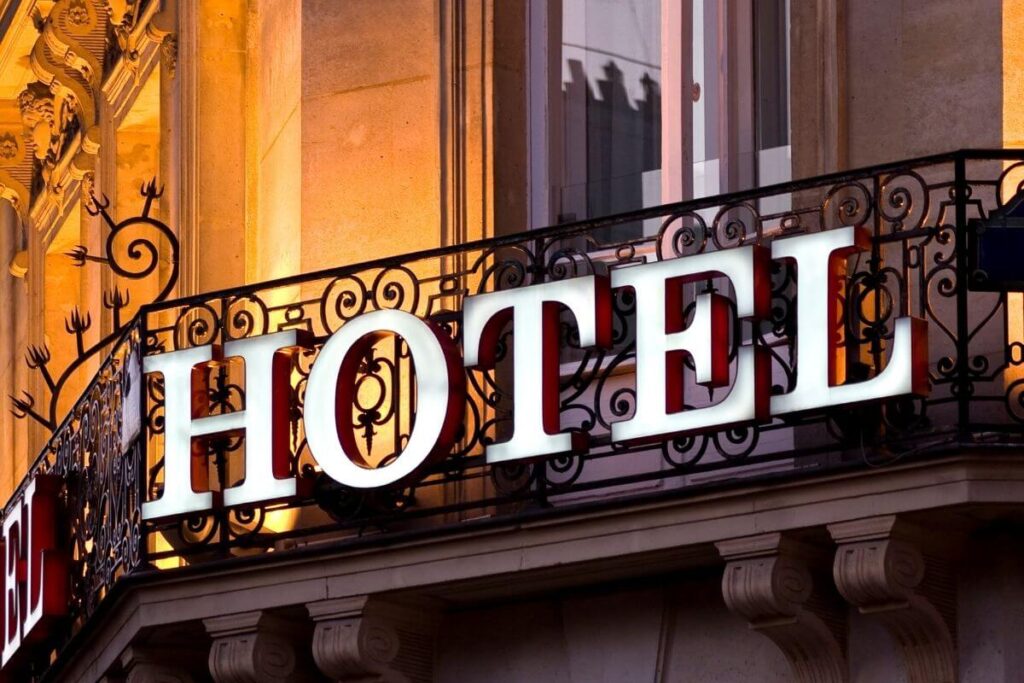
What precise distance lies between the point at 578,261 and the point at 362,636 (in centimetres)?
179

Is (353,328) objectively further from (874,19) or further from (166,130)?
(166,130)

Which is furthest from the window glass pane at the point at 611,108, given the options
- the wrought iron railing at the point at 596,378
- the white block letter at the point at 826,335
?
the white block letter at the point at 826,335

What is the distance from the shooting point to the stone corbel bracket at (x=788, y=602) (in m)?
14.4

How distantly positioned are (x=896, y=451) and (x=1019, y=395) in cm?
51

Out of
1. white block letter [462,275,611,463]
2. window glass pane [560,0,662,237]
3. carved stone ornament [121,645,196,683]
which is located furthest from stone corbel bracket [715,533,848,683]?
carved stone ornament [121,645,196,683]

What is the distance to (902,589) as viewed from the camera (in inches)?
559

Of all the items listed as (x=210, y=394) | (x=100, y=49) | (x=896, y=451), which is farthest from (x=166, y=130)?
(x=896, y=451)

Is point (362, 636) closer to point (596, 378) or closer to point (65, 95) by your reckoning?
point (596, 378)

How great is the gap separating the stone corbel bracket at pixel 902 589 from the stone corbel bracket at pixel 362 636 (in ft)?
7.22

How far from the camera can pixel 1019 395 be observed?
14234mm

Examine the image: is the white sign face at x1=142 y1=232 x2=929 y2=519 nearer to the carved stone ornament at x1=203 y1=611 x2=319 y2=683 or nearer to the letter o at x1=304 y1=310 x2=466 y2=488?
the letter o at x1=304 y1=310 x2=466 y2=488

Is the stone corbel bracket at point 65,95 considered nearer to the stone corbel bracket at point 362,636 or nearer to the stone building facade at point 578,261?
the stone building facade at point 578,261

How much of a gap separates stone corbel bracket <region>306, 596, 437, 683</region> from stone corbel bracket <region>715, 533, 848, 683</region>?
5.50 feet

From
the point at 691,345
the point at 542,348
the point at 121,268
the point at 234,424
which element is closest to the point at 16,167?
the point at 121,268
